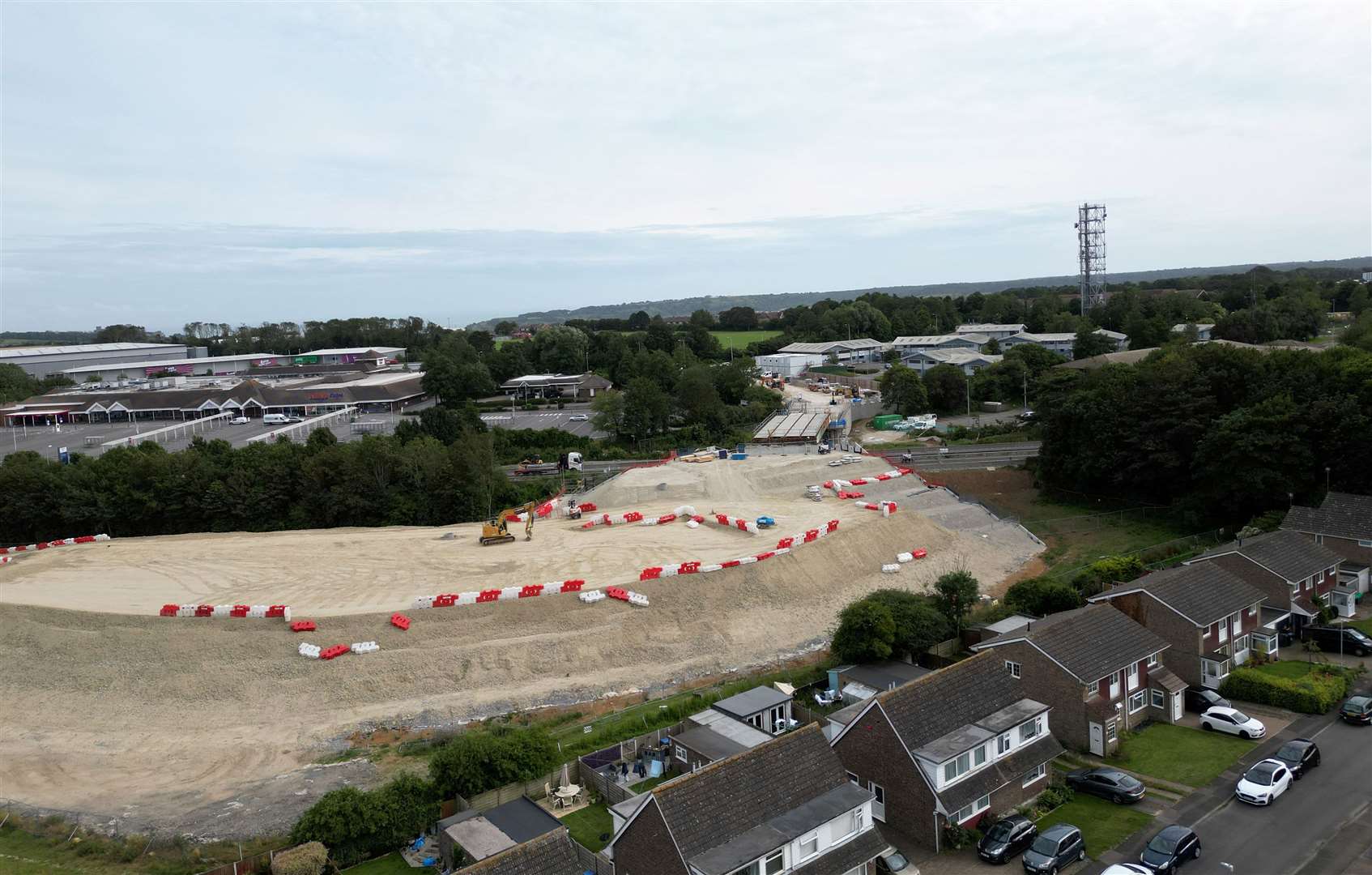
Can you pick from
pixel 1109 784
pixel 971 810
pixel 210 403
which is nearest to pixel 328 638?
pixel 971 810

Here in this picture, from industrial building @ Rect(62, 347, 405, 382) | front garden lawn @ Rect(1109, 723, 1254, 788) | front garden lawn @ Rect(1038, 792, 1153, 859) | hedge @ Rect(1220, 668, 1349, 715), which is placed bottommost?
front garden lawn @ Rect(1109, 723, 1254, 788)

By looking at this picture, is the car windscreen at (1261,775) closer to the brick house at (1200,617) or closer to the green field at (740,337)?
the brick house at (1200,617)

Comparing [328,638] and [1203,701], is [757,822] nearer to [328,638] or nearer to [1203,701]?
[1203,701]

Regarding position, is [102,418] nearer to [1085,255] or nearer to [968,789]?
[968,789]

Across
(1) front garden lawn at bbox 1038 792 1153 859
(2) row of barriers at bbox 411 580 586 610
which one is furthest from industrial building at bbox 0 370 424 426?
(1) front garden lawn at bbox 1038 792 1153 859

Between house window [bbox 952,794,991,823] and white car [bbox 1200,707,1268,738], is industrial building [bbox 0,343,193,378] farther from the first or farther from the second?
white car [bbox 1200,707,1268,738]

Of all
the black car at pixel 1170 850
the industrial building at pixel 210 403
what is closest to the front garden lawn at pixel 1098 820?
the black car at pixel 1170 850
